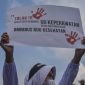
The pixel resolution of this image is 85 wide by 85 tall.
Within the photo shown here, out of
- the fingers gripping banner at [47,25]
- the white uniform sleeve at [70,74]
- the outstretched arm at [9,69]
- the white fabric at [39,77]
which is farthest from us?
the fingers gripping banner at [47,25]

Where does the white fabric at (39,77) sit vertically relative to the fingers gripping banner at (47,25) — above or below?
below

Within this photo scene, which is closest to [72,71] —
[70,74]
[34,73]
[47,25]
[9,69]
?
[70,74]

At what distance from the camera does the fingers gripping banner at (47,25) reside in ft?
25.4

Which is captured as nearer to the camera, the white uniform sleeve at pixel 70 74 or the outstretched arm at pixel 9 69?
the outstretched arm at pixel 9 69

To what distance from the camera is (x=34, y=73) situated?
23.1 ft

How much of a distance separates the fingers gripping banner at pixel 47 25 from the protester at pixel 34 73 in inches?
16.3

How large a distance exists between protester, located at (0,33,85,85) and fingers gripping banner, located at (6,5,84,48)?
1.36 ft

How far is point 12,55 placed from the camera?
23.6ft

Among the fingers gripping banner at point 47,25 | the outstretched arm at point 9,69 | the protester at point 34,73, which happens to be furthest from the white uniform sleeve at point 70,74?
the outstretched arm at point 9,69

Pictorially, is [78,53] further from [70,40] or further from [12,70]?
[12,70]

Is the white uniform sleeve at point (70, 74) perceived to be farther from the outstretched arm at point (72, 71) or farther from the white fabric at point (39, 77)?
the white fabric at point (39, 77)

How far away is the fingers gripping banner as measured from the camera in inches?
305

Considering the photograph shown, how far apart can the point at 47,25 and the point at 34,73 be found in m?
1.17

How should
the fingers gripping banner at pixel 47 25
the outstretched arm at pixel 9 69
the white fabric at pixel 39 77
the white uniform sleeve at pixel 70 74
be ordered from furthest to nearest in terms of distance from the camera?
the fingers gripping banner at pixel 47 25
the white uniform sleeve at pixel 70 74
the outstretched arm at pixel 9 69
the white fabric at pixel 39 77
